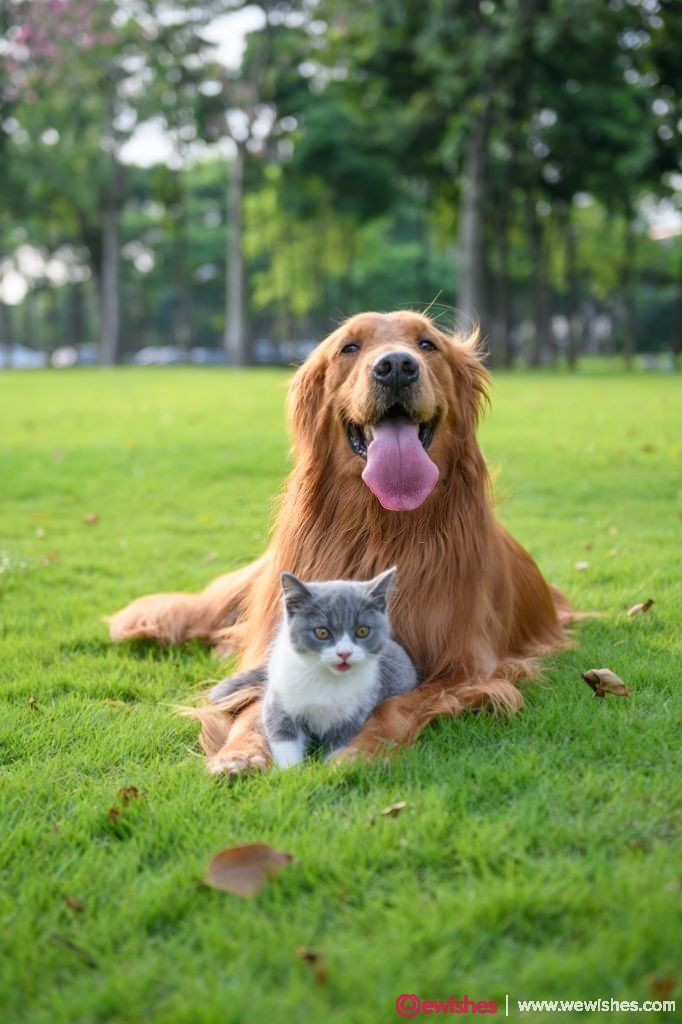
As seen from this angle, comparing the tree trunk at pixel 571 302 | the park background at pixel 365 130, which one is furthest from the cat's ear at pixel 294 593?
the tree trunk at pixel 571 302

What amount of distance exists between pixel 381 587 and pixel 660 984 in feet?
5.83

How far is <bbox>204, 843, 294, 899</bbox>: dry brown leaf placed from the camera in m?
2.57

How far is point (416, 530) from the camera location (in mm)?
4102

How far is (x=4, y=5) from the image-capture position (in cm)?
1533

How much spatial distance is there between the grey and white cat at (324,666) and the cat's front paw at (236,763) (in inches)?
2.8

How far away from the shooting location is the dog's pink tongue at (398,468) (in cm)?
391

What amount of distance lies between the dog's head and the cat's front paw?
3.70 feet

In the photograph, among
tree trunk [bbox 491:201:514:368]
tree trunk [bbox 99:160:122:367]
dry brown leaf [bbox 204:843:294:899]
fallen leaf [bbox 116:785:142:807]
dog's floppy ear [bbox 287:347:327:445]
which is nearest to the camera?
dry brown leaf [bbox 204:843:294:899]

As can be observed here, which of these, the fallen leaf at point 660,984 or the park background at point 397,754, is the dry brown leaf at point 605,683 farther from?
the fallen leaf at point 660,984

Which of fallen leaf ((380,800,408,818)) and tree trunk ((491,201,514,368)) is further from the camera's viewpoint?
tree trunk ((491,201,514,368))

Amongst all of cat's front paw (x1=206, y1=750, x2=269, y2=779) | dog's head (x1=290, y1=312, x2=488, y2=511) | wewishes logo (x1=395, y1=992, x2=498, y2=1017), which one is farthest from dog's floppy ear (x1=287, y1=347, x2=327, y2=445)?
wewishes logo (x1=395, y1=992, x2=498, y2=1017)

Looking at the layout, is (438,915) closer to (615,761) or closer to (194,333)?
(615,761)

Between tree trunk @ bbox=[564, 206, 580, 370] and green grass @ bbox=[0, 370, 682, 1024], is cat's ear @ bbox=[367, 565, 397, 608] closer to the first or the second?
green grass @ bbox=[0, 370, 682, 1024]

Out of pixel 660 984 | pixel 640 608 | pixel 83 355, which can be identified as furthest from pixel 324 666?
pixel 83 355
